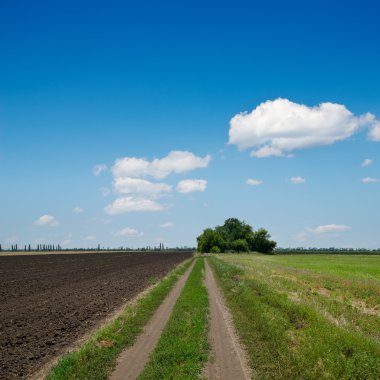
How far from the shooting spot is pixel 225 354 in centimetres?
1305

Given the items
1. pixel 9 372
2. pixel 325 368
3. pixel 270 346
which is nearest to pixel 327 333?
pixel 270 346

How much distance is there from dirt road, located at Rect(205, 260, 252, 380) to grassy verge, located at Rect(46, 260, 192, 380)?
10.0ft

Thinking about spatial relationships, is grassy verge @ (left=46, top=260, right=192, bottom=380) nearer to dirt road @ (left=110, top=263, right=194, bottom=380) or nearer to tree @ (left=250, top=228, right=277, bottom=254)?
dirt road @ (left=110, top=263, right=194, bottom=380)

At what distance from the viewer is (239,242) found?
18712 centimetres

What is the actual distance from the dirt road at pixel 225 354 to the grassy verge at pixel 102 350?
121 inches

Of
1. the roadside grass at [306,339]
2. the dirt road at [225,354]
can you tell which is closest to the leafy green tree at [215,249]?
the roadside grass at [306,339]

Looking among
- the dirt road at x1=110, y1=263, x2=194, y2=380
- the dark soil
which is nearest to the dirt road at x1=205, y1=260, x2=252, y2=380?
the dirt road at x1=110, y1=263, x2=194, y2=380

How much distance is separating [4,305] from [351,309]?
1960cm

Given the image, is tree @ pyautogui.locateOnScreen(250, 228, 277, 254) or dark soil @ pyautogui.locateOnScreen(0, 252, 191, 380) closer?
dark soil @ pyautogui.locateOnScreen(0, 252, 191, 380)

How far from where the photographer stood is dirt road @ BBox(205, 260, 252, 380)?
11164 mm

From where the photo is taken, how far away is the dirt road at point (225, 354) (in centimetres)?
1116

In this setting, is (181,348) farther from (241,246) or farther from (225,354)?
(241,246)

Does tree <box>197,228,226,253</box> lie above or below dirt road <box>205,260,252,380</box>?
above

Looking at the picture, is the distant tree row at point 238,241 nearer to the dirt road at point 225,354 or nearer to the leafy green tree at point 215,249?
the leafy green tree at point 215,249
